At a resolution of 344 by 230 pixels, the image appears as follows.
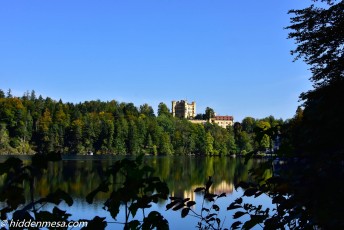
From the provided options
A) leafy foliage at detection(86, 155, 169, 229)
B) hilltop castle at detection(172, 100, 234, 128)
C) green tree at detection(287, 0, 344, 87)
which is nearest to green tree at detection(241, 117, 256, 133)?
hilltop castle at detection(172, 100, 234, 128)

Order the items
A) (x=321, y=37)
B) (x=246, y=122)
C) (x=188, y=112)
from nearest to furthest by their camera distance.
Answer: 1. (x=321, y=37)
2. (x=246, y=122)
3. (x=188, y=112)

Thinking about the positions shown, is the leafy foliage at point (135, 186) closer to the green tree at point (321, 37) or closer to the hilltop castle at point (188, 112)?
the green tree at point (321, 37)

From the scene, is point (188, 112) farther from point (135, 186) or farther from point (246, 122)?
point (135, 186)

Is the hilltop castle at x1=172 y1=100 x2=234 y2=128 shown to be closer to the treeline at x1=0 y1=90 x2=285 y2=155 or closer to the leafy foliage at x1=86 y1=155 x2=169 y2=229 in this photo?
the treeline at x1=0 y1=90 x2=285 y2=155

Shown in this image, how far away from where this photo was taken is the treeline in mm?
88875

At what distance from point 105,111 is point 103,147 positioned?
1748 cm

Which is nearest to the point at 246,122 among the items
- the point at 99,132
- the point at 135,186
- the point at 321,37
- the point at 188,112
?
the point at 188,112

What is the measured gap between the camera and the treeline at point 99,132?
88875 millimetres

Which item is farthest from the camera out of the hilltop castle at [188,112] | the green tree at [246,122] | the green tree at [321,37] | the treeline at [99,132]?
the hilltop castle at [188,112]

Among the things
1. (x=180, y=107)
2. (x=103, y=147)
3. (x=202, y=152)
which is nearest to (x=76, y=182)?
(x=103, y=147)

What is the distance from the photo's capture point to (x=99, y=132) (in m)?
92.7

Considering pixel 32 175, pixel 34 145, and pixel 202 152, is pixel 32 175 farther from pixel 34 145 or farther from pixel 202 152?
pixel 202 152

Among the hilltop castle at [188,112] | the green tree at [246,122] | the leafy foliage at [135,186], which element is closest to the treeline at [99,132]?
the green tree at [246,122]

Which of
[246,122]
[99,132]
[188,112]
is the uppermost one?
[188,112]
